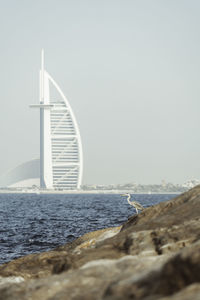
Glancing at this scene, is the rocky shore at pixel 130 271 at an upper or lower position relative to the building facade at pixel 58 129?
lower

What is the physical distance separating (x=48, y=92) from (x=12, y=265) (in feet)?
624

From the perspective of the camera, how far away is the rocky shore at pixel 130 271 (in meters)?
4.89

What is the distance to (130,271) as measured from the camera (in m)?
6.12

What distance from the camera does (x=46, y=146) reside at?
196125mm

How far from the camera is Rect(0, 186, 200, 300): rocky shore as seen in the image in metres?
4.89

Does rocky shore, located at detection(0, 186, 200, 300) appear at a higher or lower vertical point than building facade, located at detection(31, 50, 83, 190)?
lower

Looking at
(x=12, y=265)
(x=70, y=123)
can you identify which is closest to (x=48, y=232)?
(x=12, y=265)

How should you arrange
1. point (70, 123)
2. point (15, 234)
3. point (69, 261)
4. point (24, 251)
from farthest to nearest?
point (70, 123) → point (15, 234) → point (24, 251) → point (69, 261)

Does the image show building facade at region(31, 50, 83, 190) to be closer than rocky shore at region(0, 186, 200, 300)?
No

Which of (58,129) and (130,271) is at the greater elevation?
(58,129)

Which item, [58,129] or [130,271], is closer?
[130,271]

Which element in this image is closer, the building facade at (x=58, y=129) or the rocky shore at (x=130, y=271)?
the rocky shore at (x=130, y=271)

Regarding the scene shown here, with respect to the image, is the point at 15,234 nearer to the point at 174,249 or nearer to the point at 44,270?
the point at 44,270

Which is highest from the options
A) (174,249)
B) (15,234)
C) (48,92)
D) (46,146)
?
(48,92)
